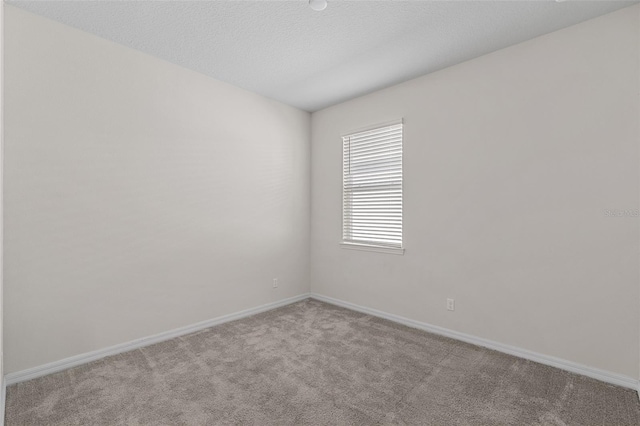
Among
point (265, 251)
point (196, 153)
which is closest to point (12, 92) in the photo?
point (196, 153)

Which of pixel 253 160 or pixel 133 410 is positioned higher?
pixel 253 160

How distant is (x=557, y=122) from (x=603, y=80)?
1.21ft

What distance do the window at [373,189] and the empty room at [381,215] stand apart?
0.05m

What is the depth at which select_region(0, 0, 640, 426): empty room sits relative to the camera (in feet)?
7.11

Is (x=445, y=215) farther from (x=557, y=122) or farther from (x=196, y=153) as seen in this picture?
(x=196, y=153)

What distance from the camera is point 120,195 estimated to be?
106 inches

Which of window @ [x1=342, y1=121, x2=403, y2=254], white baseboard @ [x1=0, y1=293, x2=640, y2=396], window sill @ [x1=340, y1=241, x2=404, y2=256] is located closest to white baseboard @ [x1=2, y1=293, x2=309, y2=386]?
white baseboard @ [x1=0, y1=293, x2=640, y2=396]

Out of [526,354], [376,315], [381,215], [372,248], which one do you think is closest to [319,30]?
[381,215]

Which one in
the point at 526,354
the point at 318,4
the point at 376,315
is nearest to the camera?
the point at 318,4

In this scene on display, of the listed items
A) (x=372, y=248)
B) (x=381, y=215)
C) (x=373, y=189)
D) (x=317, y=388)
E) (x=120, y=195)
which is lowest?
(x=317, y=388)

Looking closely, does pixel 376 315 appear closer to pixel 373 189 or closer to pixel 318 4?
pixel 373 189

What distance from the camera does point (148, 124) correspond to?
2.88 m

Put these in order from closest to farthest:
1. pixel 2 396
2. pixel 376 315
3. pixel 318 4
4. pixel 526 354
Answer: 1. pixel 2 396
2. pixel 318 4
3. pixel 526 354
4. pixel 376 315

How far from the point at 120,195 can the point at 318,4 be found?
2185 millimetres
